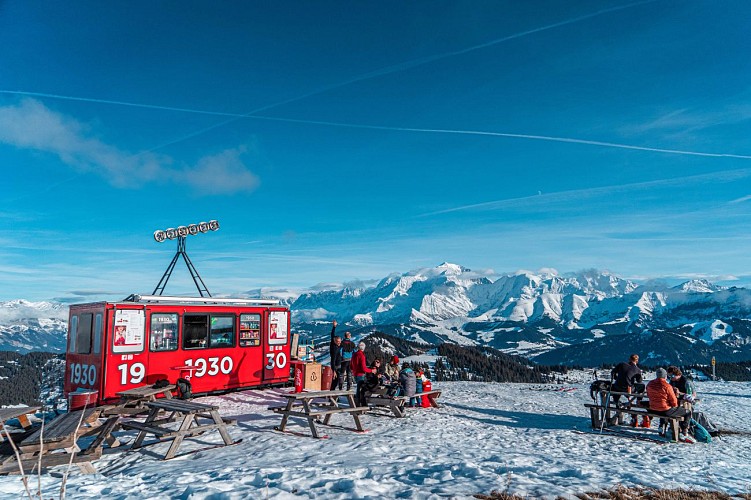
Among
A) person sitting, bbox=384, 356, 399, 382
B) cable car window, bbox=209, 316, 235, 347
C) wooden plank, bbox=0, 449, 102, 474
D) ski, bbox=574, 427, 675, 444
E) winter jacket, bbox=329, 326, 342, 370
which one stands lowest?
ski, bbox=574, 427, 675, 444

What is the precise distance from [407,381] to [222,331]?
680 cm

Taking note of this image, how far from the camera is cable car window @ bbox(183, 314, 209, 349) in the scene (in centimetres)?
1669

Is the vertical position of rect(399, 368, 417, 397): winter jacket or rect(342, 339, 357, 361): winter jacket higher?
rect(342, 339, 357, 361): winter jacket

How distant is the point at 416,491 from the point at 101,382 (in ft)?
37.1

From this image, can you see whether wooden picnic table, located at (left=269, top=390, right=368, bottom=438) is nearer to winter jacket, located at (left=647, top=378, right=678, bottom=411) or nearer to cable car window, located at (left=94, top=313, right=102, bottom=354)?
cable car window, located at (left=94, top=313, right=102, bottom=354)

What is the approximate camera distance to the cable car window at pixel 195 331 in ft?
54.7

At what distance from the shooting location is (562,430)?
14000 mm

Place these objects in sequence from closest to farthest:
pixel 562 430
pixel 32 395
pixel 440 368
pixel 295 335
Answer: pixel 562 430, pixel 295 335, pixel 32 395, pixel 440 368

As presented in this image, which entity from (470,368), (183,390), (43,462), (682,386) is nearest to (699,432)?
(682,386)

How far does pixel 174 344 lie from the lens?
16359 mm

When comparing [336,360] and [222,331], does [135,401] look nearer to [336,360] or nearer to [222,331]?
[222,331]

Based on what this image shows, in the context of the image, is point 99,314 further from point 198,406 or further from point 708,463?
point 708,463

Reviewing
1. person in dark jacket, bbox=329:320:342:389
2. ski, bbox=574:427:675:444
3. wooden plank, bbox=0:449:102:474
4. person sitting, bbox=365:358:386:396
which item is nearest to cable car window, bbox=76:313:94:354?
wooden plank, bbox=0:449:102:474

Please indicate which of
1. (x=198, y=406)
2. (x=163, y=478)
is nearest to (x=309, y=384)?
(x=198, y=406)
